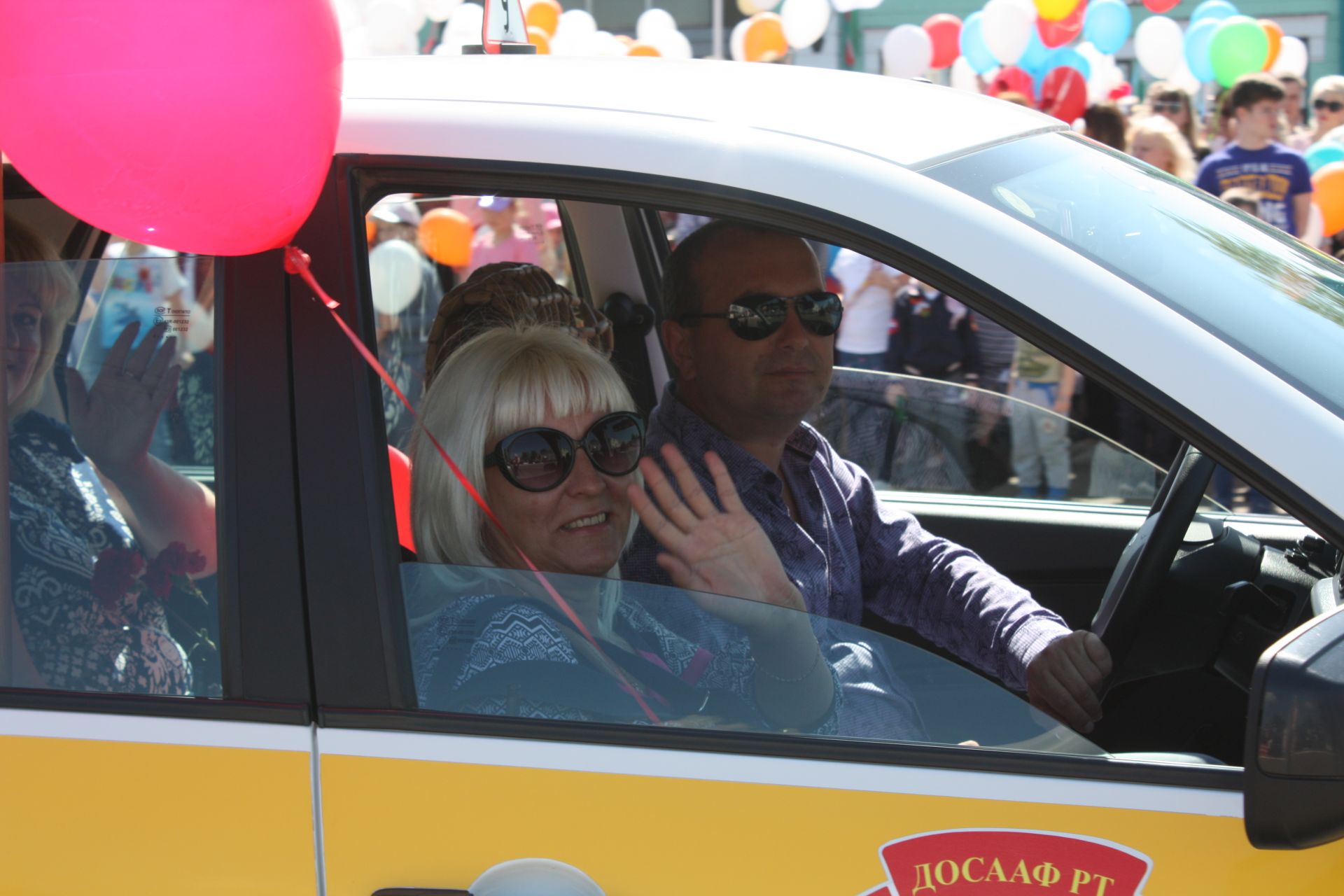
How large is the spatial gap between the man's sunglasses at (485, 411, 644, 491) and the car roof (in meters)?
0.43

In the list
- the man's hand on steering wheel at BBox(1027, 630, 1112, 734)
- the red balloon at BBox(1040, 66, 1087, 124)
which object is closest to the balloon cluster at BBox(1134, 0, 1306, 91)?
the red balloon at BBox(1040, 66, 1087, 124)

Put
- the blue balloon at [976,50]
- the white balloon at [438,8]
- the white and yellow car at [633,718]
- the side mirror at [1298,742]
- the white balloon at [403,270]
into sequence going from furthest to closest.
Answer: the blue balloon at [976,50], the white balloon at [438,8], the white balloon at [403,270], the white and yellow car at [633,718], the side mirror at [1298,742]

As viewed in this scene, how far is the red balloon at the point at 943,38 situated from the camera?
26.0ft

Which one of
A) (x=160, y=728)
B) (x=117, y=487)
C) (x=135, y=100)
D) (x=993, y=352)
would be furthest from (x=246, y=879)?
(x=993, y=352)

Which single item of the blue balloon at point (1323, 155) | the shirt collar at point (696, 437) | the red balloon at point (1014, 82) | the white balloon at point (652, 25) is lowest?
the shirt collar at point (696, 437)

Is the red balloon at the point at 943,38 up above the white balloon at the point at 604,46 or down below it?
above

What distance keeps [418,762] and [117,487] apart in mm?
462

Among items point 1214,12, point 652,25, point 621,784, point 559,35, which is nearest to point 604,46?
point 559,35

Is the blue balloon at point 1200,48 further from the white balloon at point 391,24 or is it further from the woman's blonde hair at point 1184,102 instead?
the white balloon at point 391,24

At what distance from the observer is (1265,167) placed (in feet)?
15.3

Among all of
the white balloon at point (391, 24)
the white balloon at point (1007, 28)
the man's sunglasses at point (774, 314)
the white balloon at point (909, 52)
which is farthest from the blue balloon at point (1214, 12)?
the man's sunglasses at point (774, 314)

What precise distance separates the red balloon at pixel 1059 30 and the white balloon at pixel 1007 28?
0.15m

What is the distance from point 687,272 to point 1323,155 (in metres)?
4.09

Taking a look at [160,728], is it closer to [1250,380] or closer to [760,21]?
[1250,380]
